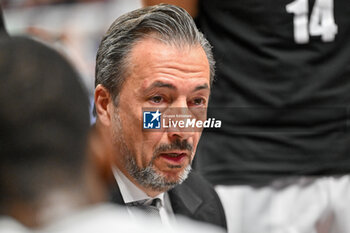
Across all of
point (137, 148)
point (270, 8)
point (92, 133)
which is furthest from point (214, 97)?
point (92, 133)

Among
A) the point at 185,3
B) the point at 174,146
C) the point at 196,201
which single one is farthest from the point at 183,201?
the point at 185,3

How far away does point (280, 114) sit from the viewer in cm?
172

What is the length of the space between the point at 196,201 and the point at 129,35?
40 centimetres

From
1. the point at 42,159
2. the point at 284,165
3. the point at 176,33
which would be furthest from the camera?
the point at 284,165

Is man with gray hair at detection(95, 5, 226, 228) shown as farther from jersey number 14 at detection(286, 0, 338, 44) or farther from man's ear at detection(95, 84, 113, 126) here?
jersey number 14 at detection(286, 0, 338, 44)

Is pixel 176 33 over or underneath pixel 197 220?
over

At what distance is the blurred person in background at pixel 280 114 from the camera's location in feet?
5.46

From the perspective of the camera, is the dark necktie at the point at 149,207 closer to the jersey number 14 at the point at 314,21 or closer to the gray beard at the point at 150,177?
the gray beard at the point at 150,177

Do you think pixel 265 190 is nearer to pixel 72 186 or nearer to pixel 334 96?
pixel 334 96

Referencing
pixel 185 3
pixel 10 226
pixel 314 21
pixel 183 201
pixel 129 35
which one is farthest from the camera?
pixel 314 21

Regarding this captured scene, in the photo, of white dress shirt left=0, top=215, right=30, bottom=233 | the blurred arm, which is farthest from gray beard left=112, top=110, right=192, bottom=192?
A: white dress shirt left=0, top=215, right=30, bottom=233

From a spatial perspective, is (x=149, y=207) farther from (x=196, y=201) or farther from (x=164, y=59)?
(x=164, y=59)

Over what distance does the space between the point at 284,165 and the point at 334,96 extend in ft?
0.76

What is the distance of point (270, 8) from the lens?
5.47 ft
